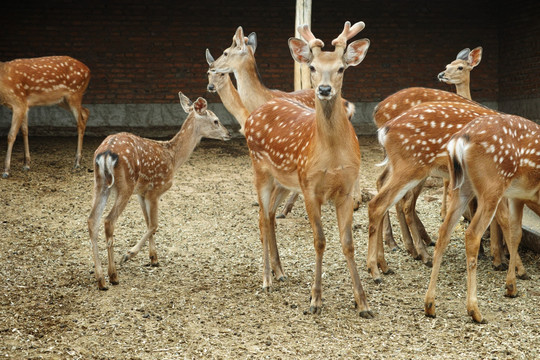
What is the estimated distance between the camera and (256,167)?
5469 mm

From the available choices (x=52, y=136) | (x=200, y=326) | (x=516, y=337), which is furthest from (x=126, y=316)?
(x=52, y=136)

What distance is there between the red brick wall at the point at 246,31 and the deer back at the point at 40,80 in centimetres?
345

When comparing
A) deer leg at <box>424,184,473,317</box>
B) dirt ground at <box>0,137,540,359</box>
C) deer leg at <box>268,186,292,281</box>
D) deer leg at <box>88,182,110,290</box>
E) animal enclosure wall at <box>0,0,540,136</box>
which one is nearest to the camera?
dirt ground at <box>0,137,540,359</box>

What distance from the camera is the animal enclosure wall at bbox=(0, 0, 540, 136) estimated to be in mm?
12906

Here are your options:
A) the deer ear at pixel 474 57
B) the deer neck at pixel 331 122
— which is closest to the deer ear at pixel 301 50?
the deer neck at pixel 331 122

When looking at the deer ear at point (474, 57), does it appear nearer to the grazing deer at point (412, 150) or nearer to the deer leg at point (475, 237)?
the grazing deer at point (412, 150)

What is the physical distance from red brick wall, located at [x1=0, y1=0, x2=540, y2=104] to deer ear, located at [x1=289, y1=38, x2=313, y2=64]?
28.1 feet

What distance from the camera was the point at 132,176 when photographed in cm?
536

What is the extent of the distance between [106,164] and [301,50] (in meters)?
1.69

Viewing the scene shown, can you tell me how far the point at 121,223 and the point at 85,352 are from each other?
3273mm

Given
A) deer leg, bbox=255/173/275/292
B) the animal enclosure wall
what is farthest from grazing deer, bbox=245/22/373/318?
the animal enclosure wall

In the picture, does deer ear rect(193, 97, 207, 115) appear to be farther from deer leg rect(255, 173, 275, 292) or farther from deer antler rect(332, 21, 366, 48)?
deer antler rect(332, 21, 366, 48)

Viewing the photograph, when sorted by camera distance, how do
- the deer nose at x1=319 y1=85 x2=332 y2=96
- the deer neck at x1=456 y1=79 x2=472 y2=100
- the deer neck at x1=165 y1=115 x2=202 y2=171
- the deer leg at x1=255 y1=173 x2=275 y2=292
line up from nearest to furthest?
the deer nose at x1=319 y1=85 x2=332 y2=96 → the deer leg at x1=255 y1=173 x2=275 y2=292 → the deer neck at x1=165 y1=115 x2=202 y2=171 → the deer neck at x1=456 y1=79 x2=472 y2=100

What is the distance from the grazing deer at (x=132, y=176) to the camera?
5.20 meters
